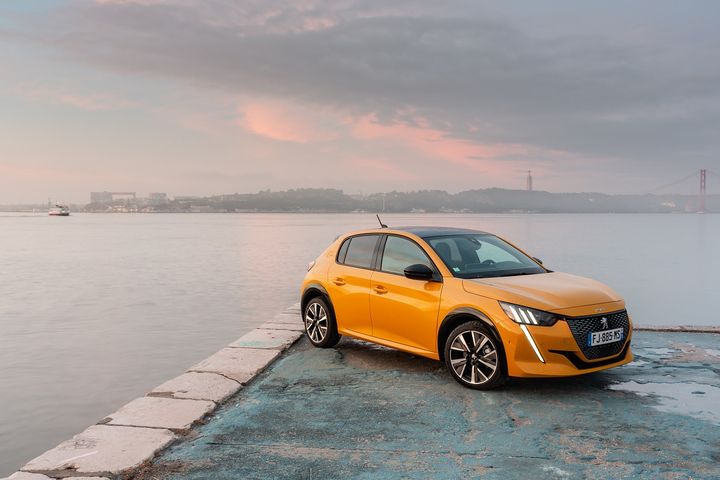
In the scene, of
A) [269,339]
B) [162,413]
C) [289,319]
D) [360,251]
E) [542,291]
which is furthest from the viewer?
[289,319]

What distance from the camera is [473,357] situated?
6.49 m

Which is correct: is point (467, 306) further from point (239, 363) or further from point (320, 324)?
point (239, 363)

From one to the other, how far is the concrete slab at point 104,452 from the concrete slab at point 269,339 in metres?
3.44

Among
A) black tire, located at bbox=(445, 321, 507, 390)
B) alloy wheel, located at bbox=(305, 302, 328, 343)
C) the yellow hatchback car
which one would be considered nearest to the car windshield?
the yellow hatchback car

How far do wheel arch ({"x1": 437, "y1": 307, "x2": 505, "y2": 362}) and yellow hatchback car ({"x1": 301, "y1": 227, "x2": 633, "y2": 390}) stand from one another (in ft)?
0.03

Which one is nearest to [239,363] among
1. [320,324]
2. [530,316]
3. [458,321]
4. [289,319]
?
[320,324]

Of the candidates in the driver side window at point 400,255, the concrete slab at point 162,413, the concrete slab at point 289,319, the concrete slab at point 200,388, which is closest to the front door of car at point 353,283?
the driver side window at point 400,255

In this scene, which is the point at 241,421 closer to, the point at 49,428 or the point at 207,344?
the point at 49,428

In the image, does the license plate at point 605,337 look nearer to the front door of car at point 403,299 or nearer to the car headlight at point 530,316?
the car headlight at point 530,316

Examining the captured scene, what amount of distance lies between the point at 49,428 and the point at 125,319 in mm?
10492

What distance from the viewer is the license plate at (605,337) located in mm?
6254

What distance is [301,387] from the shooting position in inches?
267

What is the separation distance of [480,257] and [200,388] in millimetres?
3490

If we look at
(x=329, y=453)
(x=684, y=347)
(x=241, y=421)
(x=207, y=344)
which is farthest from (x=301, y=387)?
(x=207, y=344)
